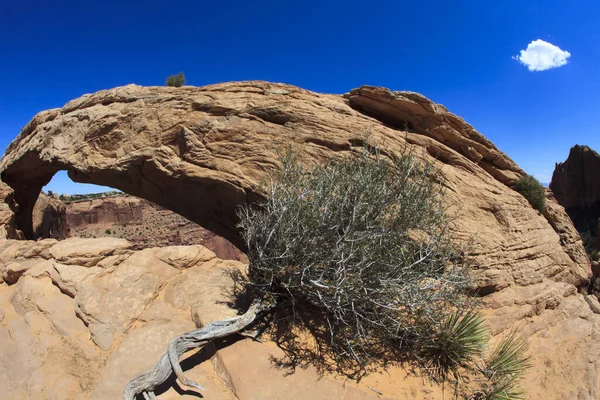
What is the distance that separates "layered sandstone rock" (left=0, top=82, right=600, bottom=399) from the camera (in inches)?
186

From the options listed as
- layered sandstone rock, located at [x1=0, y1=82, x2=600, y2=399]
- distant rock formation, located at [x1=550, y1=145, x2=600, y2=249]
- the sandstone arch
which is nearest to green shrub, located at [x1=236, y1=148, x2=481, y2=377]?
layered sandstone rock, located at [x1=0, y1=82, x2=600, y2=399]

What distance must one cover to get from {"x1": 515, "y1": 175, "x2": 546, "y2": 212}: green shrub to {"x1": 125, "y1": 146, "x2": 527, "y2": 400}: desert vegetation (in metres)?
4.61

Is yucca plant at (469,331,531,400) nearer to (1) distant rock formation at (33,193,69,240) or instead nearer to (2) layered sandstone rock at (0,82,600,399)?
(2) layered sandstone rock at (0,82,600,399)

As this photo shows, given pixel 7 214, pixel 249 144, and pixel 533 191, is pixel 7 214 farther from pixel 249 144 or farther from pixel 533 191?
pixel 533 191

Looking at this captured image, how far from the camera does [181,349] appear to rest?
13.9 ft

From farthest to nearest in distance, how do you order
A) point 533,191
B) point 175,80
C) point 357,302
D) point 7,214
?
1. point 175,80
2. point 7,214
3. point 533,191
4. point 357,302

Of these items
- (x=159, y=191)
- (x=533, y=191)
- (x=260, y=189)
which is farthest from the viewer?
(x=159, y=191)

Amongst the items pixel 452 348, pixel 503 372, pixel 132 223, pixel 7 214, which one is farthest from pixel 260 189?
pixel 132 223

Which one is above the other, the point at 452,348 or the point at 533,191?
the point at 533,191

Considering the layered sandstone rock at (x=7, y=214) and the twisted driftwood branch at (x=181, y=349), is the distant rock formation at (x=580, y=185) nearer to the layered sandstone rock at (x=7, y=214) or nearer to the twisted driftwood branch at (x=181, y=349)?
the twisted driftwood branch at (x=181, y=349)

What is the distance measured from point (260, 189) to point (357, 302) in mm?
3717

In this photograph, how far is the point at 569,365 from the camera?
16.9ft

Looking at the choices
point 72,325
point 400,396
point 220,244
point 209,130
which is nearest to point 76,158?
point 209,130

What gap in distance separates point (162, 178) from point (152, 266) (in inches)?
129
